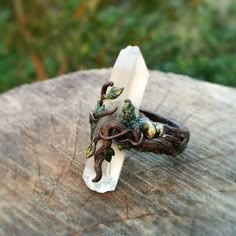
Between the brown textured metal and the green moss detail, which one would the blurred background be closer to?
the brown textured metal

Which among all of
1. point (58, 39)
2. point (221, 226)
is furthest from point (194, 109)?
point (58, 39)

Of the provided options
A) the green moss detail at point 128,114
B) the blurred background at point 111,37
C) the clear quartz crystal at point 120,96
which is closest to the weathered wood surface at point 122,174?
the clear quartz crystal at point 120,96

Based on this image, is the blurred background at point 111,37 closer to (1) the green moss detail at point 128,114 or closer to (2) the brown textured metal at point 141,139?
(2) the brown textured metal at point 141,139

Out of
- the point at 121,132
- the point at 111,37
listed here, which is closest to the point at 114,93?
the point at 121,132

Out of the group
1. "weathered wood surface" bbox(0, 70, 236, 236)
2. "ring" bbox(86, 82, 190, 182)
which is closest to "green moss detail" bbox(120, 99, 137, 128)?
"ring" bbox(86, 82, 190, 182)

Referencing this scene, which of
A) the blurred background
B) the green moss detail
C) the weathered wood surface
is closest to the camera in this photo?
the weathered wood surface

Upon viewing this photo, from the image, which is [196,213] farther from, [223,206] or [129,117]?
[129,117]
